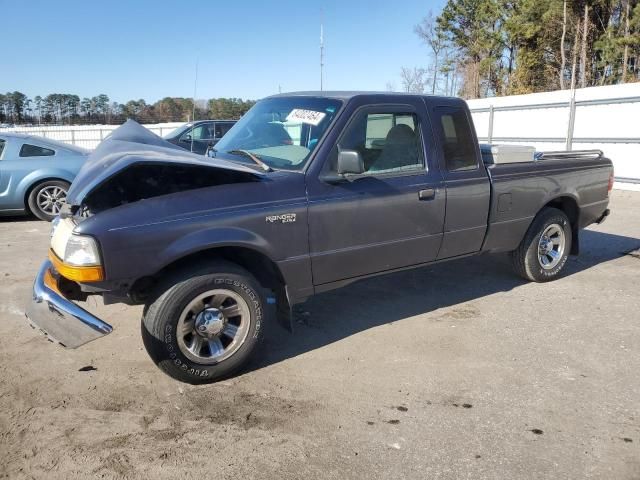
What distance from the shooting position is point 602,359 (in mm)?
3877

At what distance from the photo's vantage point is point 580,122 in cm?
1336

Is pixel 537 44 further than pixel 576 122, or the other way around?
pixel 537 44

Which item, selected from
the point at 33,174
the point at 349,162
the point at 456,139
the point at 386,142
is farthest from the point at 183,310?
the point at 33,174

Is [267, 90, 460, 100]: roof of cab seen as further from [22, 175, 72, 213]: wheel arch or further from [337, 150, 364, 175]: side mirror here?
[22, 175, 72, 213]: wheel arch

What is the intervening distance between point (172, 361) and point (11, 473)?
1025 mm

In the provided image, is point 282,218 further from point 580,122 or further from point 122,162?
point 580,122

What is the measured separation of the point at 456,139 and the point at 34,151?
7547 millimetres

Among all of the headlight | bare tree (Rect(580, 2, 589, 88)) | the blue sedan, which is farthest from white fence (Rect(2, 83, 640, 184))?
bare tree (Rect(580, 2, 589, 88))

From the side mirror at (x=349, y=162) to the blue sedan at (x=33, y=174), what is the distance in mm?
6840

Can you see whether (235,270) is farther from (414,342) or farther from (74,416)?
(414,342)

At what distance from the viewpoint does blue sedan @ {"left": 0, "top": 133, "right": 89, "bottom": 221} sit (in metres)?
8.67

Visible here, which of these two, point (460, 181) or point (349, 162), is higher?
point (349, 162)

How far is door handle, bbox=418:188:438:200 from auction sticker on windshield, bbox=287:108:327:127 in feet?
3.37

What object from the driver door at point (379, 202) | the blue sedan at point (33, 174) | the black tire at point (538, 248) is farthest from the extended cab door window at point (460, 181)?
the blue sedan at point (33, 174)
